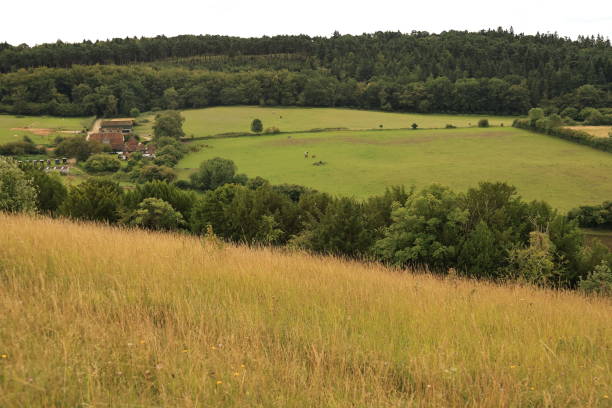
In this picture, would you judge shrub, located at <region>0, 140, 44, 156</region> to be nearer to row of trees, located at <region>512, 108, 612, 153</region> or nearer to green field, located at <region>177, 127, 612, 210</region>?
green field, located at <region>177, 127, 612, 210</region>

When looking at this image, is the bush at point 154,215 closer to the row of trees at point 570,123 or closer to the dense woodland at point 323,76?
the row of trees at point 570,123

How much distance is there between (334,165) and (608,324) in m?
73.4

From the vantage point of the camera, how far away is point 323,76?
149750 millimetres

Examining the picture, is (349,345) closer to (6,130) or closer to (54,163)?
(54,163)

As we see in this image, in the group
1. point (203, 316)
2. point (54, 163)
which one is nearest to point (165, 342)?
point (203, 316)

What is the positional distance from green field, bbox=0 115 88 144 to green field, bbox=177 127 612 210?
29.1 meters

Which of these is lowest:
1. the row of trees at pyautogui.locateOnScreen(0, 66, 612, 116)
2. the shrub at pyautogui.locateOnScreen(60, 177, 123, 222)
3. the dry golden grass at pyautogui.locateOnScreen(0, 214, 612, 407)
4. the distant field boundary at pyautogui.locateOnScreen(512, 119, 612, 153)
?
the shrub at pyautogui.locateOnScreen(60, 177, 123, 222)

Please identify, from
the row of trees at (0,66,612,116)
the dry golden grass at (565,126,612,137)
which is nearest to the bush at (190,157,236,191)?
the row of trees at (0,66,612,116)

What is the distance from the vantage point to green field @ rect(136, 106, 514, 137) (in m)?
110

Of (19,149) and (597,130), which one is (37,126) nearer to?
(19,149)

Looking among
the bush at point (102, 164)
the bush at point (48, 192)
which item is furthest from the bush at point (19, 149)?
the bush at point (48, 192)

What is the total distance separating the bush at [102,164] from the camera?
80.3 metres

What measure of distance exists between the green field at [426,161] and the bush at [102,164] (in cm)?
1074

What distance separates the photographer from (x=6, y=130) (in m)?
93.8
